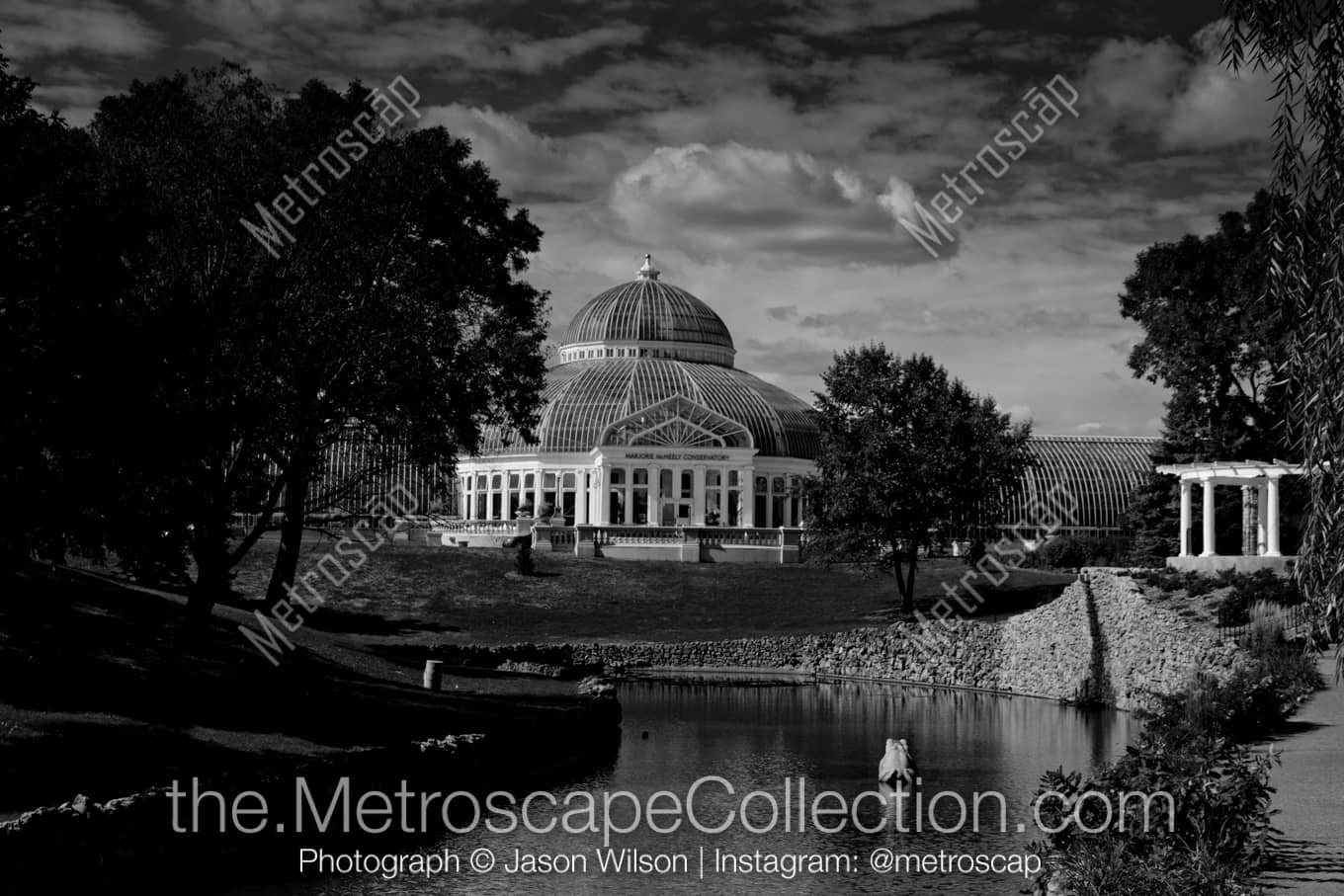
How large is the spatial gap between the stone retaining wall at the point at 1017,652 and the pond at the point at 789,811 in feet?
6.85

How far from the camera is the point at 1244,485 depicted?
50.1m

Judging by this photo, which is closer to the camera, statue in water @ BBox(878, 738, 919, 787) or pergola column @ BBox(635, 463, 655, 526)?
statue in water @ BBox(878, 738, 919, 787)

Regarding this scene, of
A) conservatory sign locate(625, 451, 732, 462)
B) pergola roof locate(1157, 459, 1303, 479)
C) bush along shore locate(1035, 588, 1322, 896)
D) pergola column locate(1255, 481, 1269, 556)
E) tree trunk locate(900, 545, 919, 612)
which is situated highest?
conservatory sign locate(625, 451, 732, 462)

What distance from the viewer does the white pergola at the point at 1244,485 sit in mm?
47281

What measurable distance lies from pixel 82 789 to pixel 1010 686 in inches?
1344

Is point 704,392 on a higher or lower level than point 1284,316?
higher

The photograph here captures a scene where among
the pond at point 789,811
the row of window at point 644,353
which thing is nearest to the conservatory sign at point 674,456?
the row of window at point 644,353

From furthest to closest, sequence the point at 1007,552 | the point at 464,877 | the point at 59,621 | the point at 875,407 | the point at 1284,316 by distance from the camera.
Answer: the point at 1007,552
the point at 875,407
the point at 59,621
the point at 464,877
the point at 1284,316

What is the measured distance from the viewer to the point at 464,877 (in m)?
Result: 19.0

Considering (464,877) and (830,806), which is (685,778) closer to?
(830,806)

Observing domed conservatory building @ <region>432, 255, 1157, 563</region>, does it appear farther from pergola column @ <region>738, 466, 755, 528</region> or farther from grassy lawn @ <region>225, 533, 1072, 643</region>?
grassy lawn @ <region>225, 533, 1072, 643</region>

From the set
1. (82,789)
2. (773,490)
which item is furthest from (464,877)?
(773,490)

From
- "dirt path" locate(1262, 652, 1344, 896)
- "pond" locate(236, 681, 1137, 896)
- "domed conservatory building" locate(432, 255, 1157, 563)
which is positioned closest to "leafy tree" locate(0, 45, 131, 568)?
"pond" locate(236, 681, 1137, 896)

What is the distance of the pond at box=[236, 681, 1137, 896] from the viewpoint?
19.2 metres
